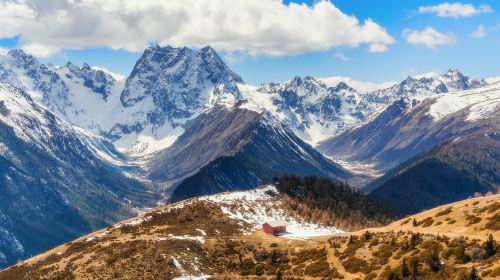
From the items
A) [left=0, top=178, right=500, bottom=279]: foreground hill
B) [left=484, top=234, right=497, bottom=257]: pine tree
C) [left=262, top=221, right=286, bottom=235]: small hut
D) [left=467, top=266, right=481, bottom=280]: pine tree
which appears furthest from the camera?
[left=262, top=221, right=286, bottom=235]: small hut

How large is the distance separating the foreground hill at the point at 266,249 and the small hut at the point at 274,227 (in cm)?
241

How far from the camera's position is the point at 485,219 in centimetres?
11281

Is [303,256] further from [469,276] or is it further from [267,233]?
[469,276]

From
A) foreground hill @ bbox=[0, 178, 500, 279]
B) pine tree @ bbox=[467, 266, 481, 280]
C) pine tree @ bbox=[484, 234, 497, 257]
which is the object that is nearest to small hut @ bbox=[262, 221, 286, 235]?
foreground hill @ bbox=[0, 178, 500, 279]

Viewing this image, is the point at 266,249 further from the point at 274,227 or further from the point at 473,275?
the point at 473,275

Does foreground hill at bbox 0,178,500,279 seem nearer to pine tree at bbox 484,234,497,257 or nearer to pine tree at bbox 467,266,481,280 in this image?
pine tree at bbox 484,234,497,257

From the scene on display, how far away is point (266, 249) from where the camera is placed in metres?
150

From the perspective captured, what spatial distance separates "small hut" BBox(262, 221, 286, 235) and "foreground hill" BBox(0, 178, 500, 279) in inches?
95.1

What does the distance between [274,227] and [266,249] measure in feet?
80.0

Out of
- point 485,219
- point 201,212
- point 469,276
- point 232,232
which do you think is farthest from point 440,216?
point 201,212

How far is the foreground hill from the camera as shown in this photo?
99.8 metres

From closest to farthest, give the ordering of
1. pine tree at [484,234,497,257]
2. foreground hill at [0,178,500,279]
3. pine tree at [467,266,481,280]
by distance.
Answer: pine tree at [467,266,481,280] → pine tree at [484,234,497,257] → foreground hill at [0,178,500,279]

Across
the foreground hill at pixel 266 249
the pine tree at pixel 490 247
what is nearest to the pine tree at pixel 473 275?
the foreground hill at pixel 266 249

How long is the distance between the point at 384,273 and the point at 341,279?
10.5 m
